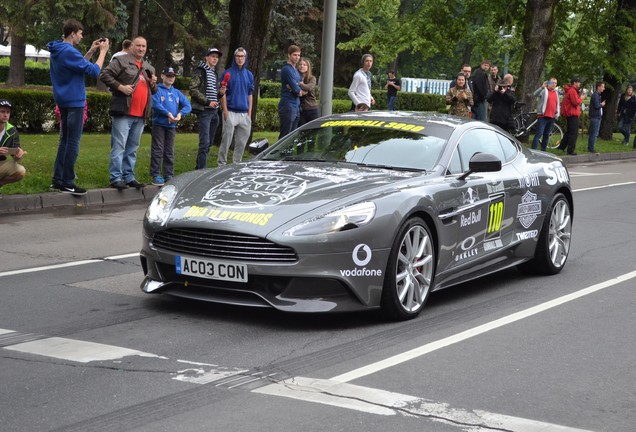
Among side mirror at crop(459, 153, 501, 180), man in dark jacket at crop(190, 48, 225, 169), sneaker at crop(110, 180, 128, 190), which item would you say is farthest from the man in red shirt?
side mirror at crop(459, 153, 501, 180)

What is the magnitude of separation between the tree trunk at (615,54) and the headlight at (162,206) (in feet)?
89.3

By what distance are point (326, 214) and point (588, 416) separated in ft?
7.71

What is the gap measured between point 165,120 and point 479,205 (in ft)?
26.5

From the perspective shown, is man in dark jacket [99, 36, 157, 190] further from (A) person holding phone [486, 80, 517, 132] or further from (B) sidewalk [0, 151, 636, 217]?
(A) person holding phone [486, 80, 517, 132]

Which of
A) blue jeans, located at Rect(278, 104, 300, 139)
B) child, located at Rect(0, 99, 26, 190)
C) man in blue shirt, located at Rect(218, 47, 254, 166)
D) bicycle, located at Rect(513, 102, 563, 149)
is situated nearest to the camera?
child, located at Rect(0, 99, 26, 190)

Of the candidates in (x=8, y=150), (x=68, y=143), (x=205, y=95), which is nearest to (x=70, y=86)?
(x=68, y=143)

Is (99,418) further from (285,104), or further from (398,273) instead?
(285,104)

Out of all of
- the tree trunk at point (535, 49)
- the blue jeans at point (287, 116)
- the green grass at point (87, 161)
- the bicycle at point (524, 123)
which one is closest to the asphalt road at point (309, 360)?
the green grass at point (87, 161)

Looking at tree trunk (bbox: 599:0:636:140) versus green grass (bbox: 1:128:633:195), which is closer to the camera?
green grass (bbox: 1:128:633:195)

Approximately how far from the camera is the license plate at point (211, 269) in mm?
6812

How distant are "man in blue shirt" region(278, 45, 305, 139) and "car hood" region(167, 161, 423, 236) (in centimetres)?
1009

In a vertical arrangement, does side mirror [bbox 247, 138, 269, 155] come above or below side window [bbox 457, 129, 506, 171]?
below

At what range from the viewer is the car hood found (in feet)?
22.8

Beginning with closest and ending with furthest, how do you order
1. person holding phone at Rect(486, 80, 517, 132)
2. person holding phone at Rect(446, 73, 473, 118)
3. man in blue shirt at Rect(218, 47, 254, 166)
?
man in blue shirt at Rect(218, 47, 254, 166)
person holding phone at Rect(446, 73, 473, 118)
person holding phone at Rect(486, 80, 517, 132)
